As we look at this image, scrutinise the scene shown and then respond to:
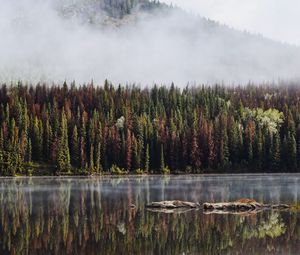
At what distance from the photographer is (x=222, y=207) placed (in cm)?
7569

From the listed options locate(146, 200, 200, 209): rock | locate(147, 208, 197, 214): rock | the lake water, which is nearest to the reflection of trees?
the lake water

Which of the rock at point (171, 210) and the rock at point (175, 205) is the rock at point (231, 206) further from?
the rock at point (175, 205)

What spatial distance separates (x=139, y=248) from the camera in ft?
161

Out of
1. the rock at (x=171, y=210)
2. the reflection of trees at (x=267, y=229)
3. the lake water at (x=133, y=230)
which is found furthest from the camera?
the rock at (x=171, y=210)

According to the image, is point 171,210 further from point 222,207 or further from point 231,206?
point 231,206

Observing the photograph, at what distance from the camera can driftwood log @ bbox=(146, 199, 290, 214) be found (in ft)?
244

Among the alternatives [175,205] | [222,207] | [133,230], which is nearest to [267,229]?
[133,230]

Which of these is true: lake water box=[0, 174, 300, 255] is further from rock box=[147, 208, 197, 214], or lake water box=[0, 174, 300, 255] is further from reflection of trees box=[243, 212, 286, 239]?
rock box=[147, 208, 197, 214]

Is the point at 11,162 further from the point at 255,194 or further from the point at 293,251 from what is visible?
the point at 293,251

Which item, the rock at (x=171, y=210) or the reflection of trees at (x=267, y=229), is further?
the rock at (x=171, y=210)

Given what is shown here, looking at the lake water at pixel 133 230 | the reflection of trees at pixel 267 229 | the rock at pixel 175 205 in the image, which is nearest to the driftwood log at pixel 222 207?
the rock at pixel 175 205

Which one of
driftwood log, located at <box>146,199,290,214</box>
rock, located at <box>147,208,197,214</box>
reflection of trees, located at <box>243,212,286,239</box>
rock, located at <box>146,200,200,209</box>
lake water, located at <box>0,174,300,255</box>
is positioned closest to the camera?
lake water, located at <box>0,174,300,255</box>

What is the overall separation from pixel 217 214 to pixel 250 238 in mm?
16632

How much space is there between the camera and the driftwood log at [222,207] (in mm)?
74369
